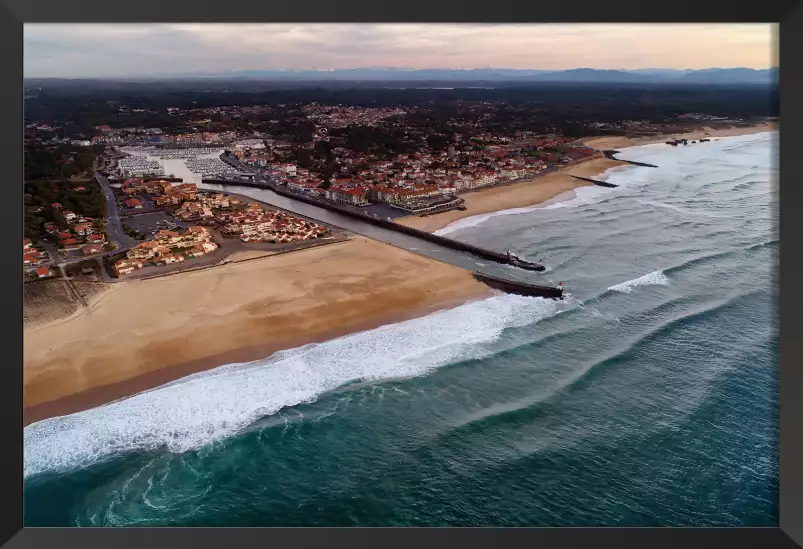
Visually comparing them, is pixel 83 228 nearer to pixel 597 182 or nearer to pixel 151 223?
pixel 151 223

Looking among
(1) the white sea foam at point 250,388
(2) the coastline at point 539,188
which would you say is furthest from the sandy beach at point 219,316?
(2) the coastline at point 539,188

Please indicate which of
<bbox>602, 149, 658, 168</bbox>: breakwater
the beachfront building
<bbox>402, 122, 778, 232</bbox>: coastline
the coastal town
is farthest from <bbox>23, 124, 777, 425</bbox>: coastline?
<bbox>602, 149, 658, 168</bbox>: breakwater

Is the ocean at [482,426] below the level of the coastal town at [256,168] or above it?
below

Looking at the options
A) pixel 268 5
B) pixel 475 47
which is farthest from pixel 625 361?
pixel 268 5

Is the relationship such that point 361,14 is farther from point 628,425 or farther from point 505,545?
point 628,425

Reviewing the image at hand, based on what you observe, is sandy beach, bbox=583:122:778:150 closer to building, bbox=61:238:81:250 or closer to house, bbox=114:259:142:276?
house, bbox=114:259:142:276

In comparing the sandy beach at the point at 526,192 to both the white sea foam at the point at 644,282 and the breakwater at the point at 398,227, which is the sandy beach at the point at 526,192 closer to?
the breakwater at the point at 398,227
